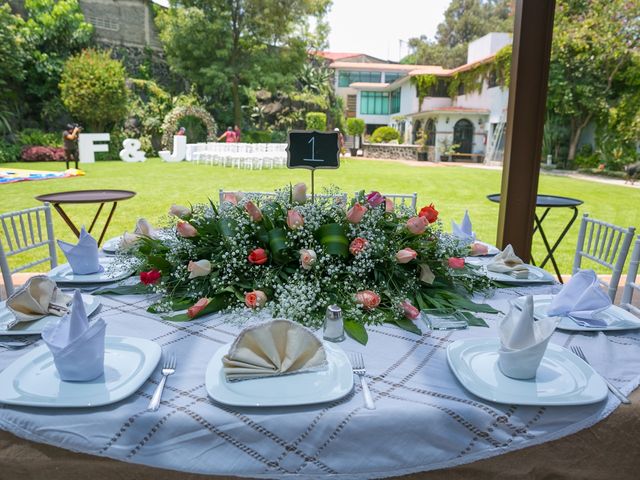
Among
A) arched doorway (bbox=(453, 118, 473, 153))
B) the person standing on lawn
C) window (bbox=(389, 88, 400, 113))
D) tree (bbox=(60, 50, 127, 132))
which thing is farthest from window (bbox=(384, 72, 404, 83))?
the person standing on lawn

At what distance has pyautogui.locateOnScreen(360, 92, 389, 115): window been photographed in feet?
71.1

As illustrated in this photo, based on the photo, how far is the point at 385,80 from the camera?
22.3m

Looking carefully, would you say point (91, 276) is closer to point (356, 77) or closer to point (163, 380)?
point (163, 380)

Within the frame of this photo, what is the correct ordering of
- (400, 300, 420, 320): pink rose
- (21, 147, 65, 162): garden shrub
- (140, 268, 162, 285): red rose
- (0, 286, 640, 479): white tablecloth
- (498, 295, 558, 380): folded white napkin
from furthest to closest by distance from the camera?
(21, 147, 65, 162): garden shrub
(140, 268, 162, 285): red rose
(400, 300, 420, 320): pink rose
(498, 295, 558, 380): folded white napkin
(0, 286, 640, 479): white tablecloth

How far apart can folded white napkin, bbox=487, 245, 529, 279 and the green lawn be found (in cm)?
288

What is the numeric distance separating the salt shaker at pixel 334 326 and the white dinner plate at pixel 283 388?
14 centimetres

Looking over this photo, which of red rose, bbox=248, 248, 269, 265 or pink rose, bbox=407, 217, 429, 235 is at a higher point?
pink rose, bbox=407, 217, 429, 235

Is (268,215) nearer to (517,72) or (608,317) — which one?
(608,317)

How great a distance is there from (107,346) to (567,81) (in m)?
13.6

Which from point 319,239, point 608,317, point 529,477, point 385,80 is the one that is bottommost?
point 529,477

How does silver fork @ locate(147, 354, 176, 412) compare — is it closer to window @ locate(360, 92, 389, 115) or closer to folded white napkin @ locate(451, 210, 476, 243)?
folded white napkin @ locate(451, 210, 476, 243)

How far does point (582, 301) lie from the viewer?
1.11 meters

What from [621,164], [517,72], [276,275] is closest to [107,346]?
[276,275]

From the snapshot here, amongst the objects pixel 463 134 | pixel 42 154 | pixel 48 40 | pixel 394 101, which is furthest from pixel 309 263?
pixel 394 101
